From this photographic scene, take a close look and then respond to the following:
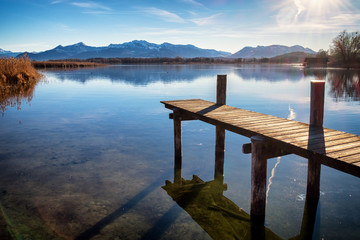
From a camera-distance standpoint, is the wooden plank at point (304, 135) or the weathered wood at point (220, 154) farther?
the weathered wood at point (220, 154)

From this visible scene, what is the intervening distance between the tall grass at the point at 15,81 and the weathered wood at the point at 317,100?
1843 centimetres

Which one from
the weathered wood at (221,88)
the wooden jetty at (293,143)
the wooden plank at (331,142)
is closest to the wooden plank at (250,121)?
the wooden jetty at (293,143)

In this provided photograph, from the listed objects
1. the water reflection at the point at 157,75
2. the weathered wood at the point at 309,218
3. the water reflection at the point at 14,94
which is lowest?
the weathered wood at the point at 309,218

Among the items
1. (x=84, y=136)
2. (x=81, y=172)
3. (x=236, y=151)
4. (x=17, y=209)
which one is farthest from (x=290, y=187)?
(x=84, y=136)

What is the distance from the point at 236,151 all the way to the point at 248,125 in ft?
13.8

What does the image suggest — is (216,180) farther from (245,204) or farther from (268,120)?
(268,120)

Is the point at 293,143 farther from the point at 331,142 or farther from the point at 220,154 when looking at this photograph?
the point at 220,154

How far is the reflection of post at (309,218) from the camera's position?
18.3ft

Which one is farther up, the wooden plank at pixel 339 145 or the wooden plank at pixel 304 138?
the wooden plank at pixel 304 138

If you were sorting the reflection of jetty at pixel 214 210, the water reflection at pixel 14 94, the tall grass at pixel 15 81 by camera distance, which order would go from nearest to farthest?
1. the reflection of jetty at pixel 214 210
2. the water reflection at pixel 14 94
3. the tall grass at pixel 15 81

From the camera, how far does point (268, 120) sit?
23.2ft

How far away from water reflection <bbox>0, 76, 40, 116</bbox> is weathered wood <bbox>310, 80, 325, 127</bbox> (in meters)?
16.1

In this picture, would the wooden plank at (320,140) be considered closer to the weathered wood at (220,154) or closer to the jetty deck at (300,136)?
the jetty deck at (300,136)

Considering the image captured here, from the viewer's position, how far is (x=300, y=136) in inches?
216
